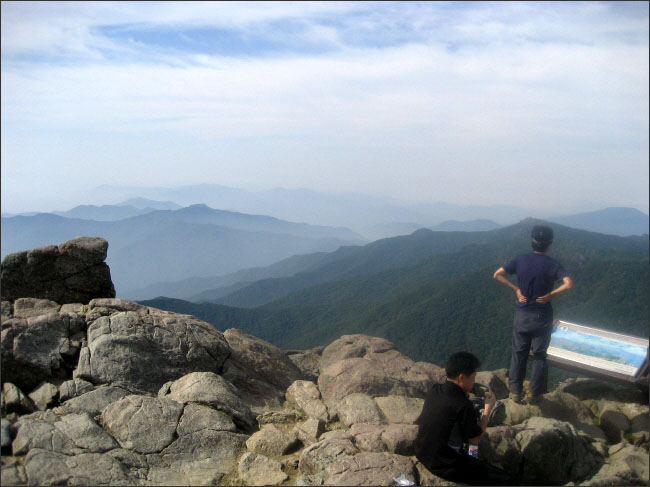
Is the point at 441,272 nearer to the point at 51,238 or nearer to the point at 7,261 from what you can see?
the point at 51,238

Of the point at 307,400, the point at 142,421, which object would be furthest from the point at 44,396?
the point at 307,400

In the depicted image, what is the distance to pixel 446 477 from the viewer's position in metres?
6.86

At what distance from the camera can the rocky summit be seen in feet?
23.1

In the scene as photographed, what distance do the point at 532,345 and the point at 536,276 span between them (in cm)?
157

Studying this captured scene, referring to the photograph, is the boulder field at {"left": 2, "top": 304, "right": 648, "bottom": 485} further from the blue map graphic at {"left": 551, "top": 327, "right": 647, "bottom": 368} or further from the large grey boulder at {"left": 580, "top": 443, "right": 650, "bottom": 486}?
the blue map graphic at {"left": 551, "top": 327, "right": 647, "bottom": 368}

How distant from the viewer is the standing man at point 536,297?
9.61 meters

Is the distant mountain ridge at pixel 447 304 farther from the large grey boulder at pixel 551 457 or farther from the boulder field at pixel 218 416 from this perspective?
the large grey boulder at pixel 551 457

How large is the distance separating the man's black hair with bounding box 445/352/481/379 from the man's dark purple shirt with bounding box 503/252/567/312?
11.4 feet

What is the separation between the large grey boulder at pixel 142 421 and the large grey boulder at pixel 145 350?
1.25 metres

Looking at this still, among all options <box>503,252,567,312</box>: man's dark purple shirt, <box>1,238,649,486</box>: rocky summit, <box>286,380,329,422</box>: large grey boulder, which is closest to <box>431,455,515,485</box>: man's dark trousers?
<box>1,238,649,486</box>: rocky summit

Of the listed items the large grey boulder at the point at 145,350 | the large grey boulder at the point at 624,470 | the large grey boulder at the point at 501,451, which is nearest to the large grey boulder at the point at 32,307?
the large grey boulder at the point at 145,350

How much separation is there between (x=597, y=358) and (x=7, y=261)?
47.4 feet

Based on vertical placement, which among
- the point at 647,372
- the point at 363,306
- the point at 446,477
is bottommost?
the point at 363,306

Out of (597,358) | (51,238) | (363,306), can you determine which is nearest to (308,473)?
(597,358)
